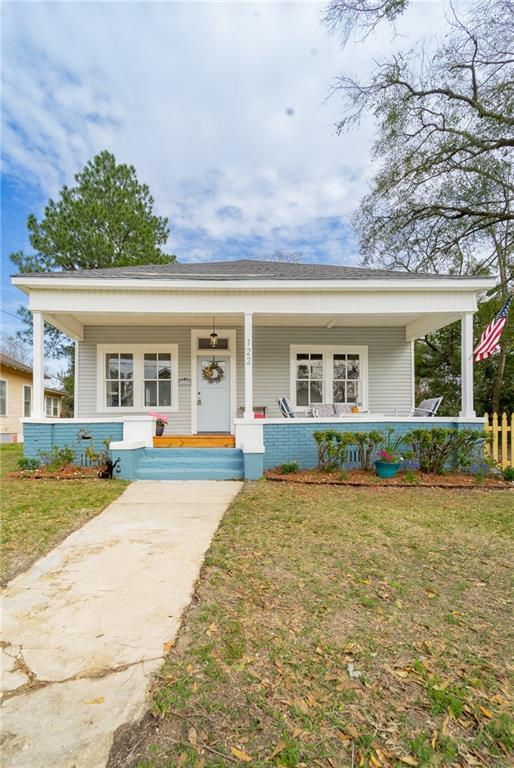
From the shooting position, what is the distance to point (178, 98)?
11.0 meters

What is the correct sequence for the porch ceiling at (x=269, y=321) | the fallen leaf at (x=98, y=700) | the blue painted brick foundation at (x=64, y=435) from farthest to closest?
the porch ceiling at (x=269, y=321) < the blue painted brick foundation at (x=64, y=435) < the fallen leaf at (x=98, y=700)

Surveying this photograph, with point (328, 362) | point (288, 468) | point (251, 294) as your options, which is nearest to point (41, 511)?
point (288, 468)

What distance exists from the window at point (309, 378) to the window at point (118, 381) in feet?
13.5

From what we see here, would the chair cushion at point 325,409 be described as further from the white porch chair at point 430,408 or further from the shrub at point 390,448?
the white porch chair at point 430,408

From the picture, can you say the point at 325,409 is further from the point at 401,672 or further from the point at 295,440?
the point at 401,672

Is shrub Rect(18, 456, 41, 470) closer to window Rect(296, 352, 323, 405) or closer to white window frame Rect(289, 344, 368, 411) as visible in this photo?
white window frame Rect(289, 344, 368, 411)

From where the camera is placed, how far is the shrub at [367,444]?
698 cm

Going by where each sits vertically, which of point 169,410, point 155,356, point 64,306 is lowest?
point 169,410

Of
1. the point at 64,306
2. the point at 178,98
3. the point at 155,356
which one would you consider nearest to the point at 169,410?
the point at 155,356

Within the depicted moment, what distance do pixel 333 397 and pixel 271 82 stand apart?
27.8ft

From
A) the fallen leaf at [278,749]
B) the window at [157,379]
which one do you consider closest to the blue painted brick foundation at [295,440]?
the window at [157,379]

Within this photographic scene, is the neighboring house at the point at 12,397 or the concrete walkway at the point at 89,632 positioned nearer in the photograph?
the concrete walkway at the point at 89,632

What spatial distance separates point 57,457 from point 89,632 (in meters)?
5.60

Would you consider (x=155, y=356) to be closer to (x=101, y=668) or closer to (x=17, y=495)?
(x=17, y=495)
